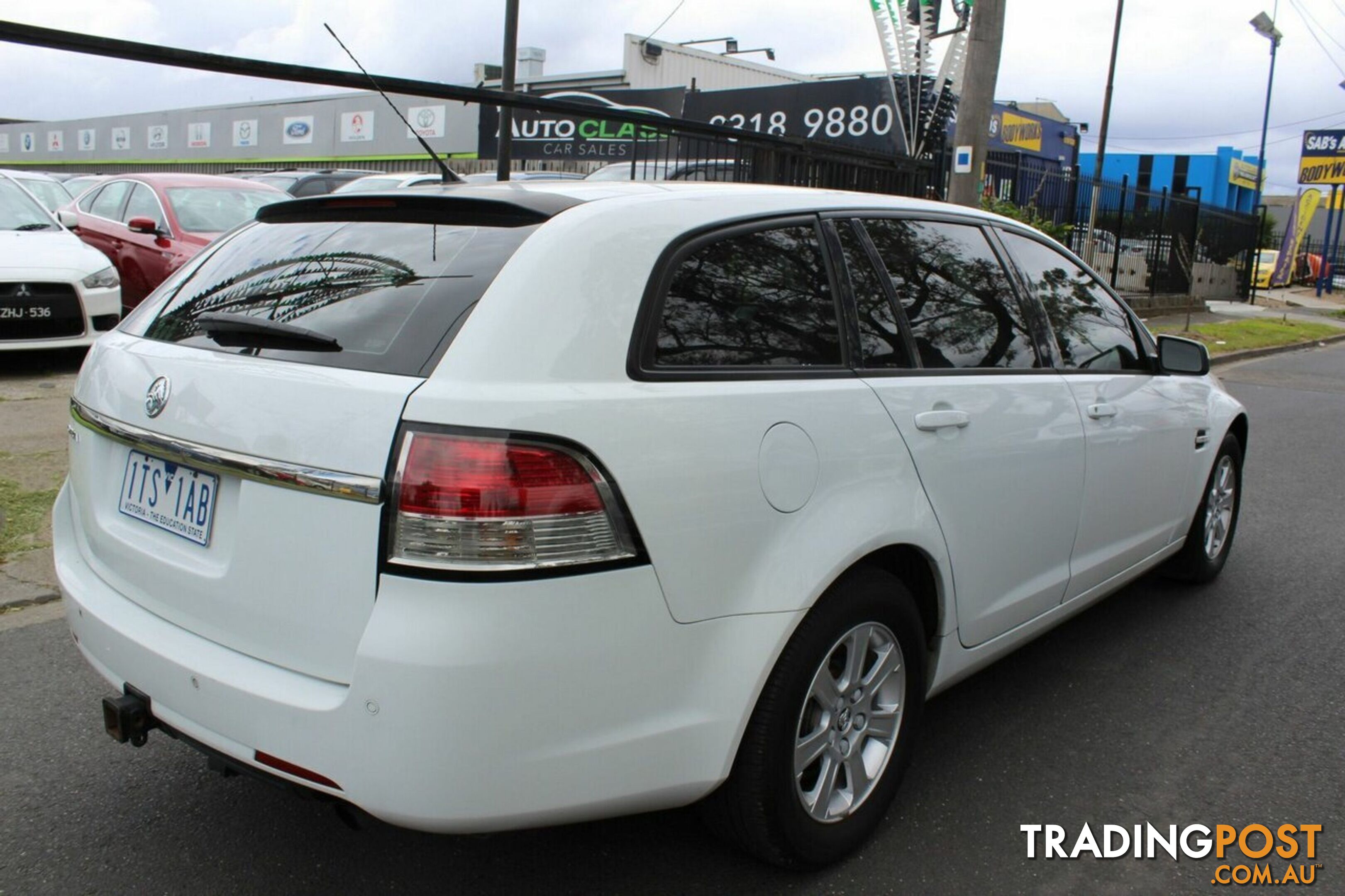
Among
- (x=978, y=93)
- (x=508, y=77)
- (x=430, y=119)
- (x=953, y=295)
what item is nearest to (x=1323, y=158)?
(x=430, y=119)

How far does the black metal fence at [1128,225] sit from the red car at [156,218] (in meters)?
9.26

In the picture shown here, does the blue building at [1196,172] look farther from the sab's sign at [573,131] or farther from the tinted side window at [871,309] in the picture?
the tinted side window at [871,309]

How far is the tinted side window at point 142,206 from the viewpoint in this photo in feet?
33.6

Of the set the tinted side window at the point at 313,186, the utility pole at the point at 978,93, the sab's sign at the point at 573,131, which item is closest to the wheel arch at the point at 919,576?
the utility pole at the point at 978,93

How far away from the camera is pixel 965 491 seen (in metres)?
2.94

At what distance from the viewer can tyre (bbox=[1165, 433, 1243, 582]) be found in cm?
474

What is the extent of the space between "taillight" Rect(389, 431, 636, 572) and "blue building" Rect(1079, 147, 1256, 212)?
2516 inches

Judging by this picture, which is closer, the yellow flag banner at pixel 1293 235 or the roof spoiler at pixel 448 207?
the roof spoiler at pixel 448 207

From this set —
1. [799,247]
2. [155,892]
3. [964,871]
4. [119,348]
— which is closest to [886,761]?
[964,871]

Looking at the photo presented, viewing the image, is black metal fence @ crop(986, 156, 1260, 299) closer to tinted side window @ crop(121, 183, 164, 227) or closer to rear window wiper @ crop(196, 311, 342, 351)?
tinted side window @ crop(121, 183, 164, 227)

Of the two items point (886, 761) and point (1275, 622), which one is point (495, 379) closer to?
point (886, 761)

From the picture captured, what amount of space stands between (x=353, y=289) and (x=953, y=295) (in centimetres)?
174

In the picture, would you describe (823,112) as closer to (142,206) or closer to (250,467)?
(142,206)

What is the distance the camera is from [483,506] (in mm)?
2025
